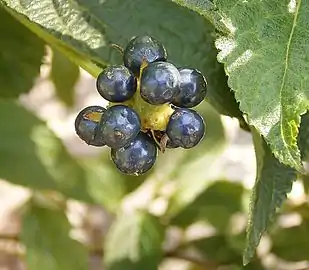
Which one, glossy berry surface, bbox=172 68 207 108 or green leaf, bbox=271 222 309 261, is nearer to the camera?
glossy berry surface, bbox=172 68 207 108

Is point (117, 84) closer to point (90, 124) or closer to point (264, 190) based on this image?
point (90, 124)

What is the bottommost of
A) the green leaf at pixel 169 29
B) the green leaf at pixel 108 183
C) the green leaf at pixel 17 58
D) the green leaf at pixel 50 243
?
the green leaf at pixel 50 243

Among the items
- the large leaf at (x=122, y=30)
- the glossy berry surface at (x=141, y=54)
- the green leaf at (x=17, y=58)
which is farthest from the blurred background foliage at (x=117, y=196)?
the glossy berry surface at (x=141, y=54)

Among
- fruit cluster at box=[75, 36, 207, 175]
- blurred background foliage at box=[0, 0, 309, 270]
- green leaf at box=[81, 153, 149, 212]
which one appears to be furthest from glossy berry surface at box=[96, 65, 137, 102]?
green leaf at box=[81, 153, 149, 212]

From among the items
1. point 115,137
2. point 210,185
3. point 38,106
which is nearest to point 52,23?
point 115,137

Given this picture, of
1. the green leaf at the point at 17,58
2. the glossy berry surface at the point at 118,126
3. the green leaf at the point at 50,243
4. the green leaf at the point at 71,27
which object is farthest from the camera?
the green leaf at the point at 50,243

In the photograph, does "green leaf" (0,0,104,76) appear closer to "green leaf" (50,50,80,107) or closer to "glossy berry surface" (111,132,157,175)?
"glossy berry surface" (111,132,157,175)

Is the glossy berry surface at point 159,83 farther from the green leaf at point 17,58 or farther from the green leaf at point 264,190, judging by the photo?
the green leaf at point 17,58
